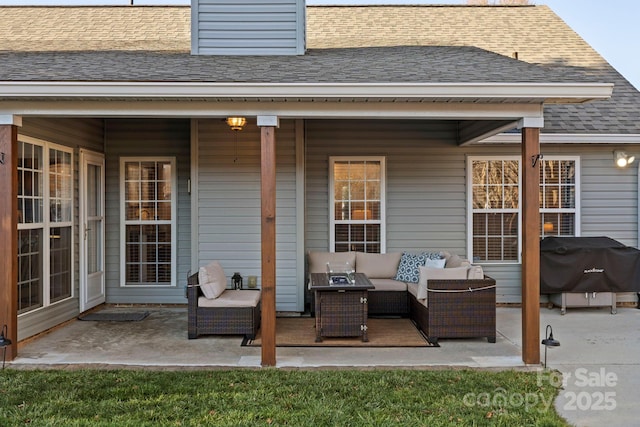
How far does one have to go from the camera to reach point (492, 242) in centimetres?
841

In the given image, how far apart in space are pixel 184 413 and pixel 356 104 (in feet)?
10.5

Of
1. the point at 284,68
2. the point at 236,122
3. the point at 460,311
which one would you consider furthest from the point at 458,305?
the point at 236,122

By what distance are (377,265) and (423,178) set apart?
1.55m

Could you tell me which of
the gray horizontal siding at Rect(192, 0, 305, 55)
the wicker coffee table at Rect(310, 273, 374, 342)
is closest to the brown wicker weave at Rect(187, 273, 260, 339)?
the wicker coffee table at Rect(310, 273, 374, 342)

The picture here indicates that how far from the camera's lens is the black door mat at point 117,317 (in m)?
7.31

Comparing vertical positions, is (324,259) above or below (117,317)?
above

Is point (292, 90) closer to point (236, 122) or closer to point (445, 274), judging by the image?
point (236, 122)

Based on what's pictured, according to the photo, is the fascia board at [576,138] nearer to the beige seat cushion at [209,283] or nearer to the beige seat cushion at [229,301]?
the beige seat cushion at [229,301]

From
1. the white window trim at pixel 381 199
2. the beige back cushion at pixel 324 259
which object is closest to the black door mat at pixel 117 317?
the beige back cushion at pixel 324 259

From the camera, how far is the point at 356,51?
293 inches

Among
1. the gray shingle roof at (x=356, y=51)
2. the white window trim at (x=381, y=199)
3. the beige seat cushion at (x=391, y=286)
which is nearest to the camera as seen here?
the gray shingle roof at (x=356, y=51)

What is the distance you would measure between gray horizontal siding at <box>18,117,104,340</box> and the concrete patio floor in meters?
0.17

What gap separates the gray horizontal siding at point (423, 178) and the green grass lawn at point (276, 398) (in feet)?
11.5

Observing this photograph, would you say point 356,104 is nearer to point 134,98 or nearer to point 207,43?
point 134,98
